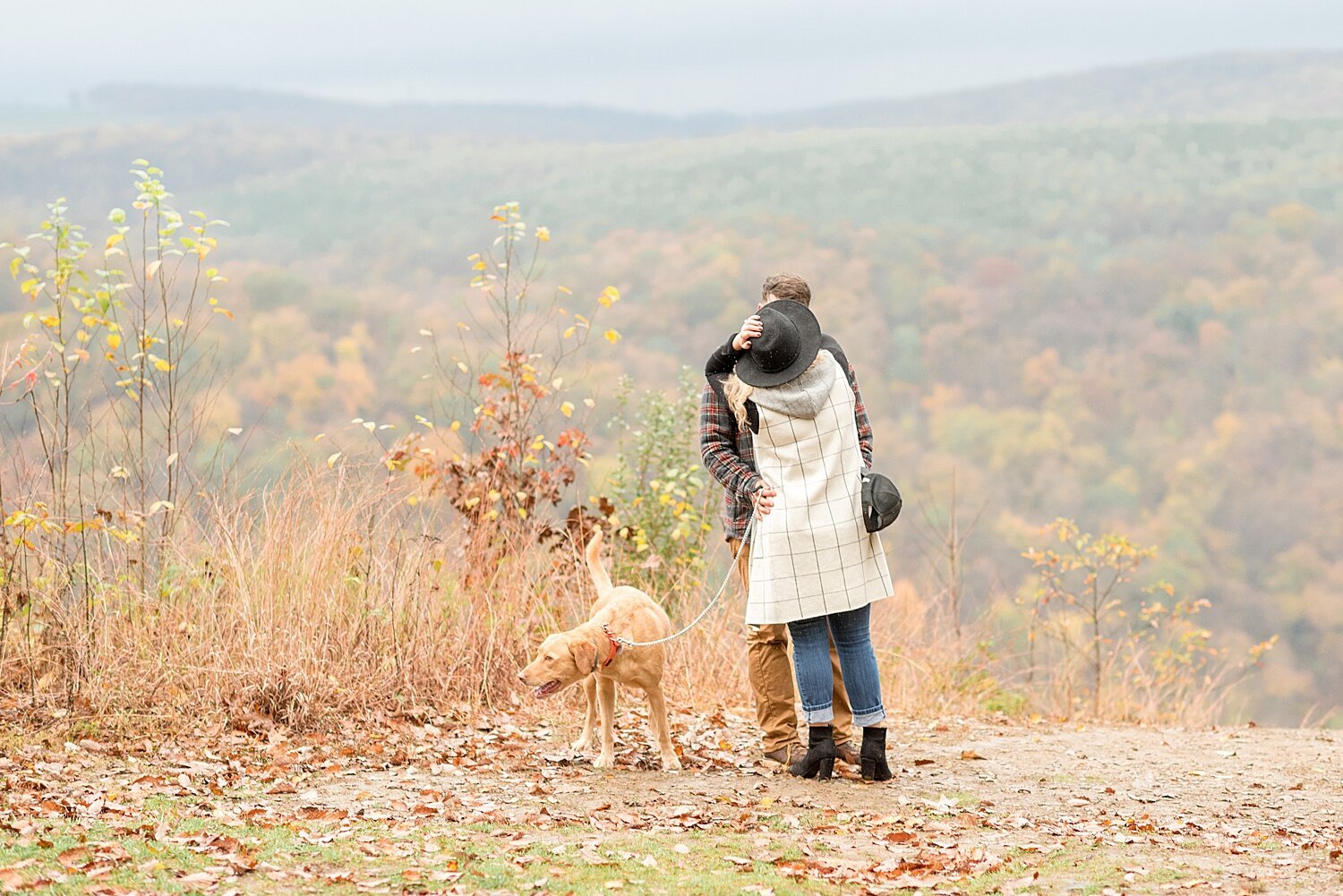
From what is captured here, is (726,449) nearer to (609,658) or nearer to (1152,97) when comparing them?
(609,658)

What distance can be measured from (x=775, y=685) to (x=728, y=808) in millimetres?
936

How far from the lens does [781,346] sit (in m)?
5.06

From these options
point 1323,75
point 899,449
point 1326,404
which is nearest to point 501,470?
point 899,449


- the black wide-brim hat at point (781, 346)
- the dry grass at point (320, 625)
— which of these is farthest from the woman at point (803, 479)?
Result: the dry grass at point (320, 625)

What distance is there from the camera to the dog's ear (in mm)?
5199

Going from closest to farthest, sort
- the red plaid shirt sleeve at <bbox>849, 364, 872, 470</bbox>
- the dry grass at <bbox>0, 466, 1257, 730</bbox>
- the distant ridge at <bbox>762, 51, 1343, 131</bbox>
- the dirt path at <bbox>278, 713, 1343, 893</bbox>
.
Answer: the dirt path at <bbox>278, 713, 1343, 893</bbox>, the red plaid shirt sleeve at <bbox>849, 364, 872, 470</bbox>, the dry grass at <bbox>0, 466, 1257, 730</bbox>, the distant ridge at <bbox>762, 51, 1343, 131</bbox>

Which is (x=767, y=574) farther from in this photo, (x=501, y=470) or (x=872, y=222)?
(x=872, y=222)

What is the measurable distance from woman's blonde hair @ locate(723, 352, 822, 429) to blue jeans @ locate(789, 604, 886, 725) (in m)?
0.85

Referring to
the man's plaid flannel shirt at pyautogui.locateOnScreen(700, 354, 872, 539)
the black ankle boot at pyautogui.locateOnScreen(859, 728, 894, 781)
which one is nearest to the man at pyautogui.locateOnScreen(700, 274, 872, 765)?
the man's plaid flannel shirt at pyautogui.locateOnScreen(700, 354, 872, 539)

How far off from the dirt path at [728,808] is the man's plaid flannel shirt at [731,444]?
1204 millimetres

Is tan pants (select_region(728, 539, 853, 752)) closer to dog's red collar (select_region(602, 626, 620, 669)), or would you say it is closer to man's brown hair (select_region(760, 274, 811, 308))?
dog's red collar (select_region(602, 626, 620, 669))

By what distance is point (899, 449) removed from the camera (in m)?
18.7

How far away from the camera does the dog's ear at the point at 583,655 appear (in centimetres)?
520

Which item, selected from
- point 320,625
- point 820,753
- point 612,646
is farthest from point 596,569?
point 320,625
